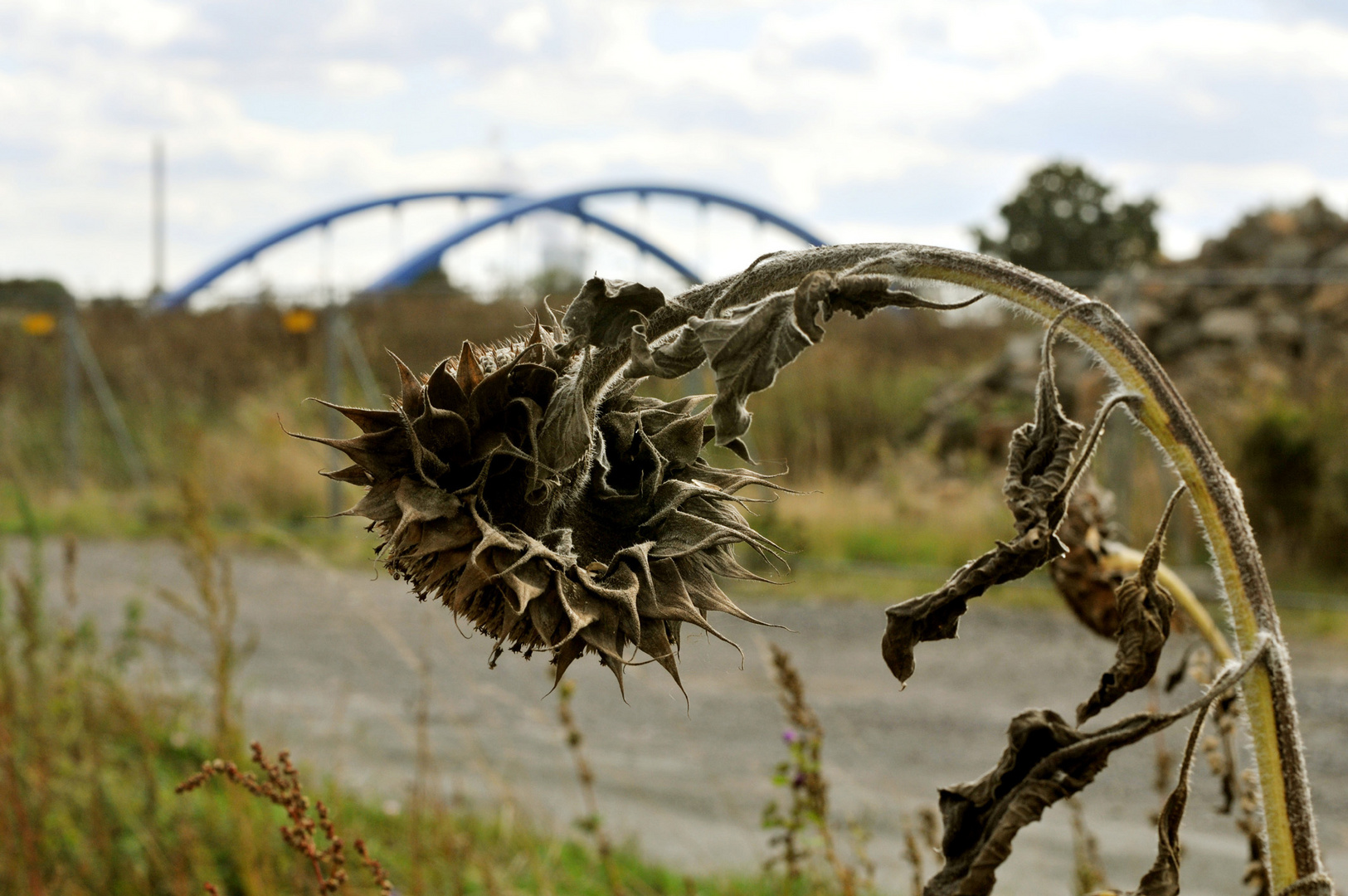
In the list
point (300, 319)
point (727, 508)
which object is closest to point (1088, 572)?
point (727, 508)

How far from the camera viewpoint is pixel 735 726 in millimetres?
6367

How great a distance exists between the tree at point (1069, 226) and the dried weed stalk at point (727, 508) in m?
20.3

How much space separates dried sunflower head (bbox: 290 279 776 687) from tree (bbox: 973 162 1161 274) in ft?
66.6

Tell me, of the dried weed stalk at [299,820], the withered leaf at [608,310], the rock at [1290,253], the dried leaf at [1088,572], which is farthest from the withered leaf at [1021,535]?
the rock at [1290,253]

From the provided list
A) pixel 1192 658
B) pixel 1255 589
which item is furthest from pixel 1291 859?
pixel 1192 658

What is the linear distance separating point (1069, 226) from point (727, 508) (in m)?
21.1

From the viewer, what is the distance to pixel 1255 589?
36.5 inches

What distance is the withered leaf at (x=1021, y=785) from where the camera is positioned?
36.4 inches

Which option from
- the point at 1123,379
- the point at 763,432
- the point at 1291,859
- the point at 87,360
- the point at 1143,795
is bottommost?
the point at 1143,795

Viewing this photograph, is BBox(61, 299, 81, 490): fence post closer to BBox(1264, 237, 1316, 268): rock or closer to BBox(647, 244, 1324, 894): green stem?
BBox(1264, 237, 1316, 268): rock

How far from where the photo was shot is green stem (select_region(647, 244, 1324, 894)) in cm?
88

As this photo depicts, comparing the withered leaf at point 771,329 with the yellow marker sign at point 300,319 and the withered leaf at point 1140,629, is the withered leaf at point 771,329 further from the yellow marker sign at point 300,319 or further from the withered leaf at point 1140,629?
the yellow marker sign at point 300,319

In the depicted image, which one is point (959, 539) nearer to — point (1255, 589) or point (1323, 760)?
point (1323, 760)

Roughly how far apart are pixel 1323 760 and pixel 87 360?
45.6 ft
